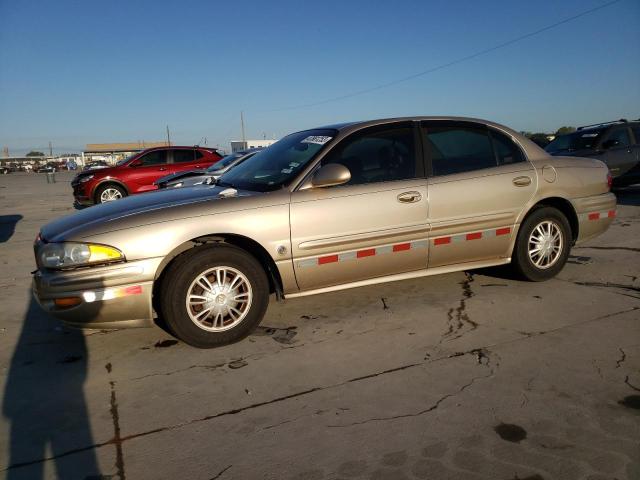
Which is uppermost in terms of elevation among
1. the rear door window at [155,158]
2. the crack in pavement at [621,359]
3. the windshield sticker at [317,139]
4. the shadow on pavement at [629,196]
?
the rear door window at [155,158]

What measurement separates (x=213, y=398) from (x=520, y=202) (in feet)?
10.1

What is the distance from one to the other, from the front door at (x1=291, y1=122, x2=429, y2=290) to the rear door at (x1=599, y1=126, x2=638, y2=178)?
24.6 feet

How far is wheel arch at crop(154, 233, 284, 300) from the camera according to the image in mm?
3235

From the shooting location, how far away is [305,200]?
11.4 ft

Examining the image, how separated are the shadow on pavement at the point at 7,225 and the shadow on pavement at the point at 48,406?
5.52 meters

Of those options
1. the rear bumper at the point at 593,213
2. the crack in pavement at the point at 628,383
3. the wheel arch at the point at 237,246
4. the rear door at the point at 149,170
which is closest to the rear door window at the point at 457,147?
the rear bumper at the point at 593,213

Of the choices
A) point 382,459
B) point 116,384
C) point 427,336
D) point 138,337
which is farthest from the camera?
point 138,337

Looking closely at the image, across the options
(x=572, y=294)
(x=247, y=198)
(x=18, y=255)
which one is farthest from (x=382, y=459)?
(x=18, y=255)

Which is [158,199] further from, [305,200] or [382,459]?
[382,459]

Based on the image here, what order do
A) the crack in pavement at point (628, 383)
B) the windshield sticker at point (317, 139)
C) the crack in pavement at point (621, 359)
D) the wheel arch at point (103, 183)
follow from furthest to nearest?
the wheel arch at point (103, 183) → the windshield sticker at point (317, 139) → the crack in pavement at point (621, 359) → the crack in pavement at point (628, 383)

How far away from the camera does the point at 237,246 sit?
3.45 meters

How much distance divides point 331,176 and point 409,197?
0.74 metres

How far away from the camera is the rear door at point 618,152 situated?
9.54 metres

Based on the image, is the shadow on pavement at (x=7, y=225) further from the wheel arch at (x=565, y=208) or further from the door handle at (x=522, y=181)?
the wheel arch at (x=565, y=208)
